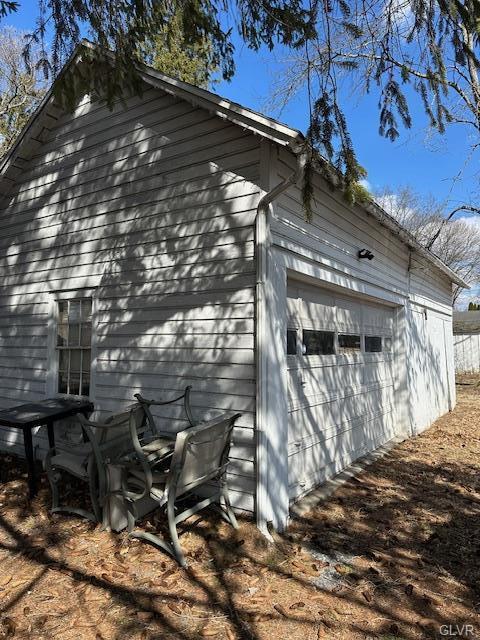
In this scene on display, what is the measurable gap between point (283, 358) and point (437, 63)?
2931 mm

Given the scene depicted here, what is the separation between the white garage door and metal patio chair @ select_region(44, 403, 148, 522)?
181cm

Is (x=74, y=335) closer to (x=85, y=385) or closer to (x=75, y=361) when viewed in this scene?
(x=75, y=361)

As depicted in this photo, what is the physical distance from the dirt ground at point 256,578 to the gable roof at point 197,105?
3.48m

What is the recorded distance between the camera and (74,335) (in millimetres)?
6449

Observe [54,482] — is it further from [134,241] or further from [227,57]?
[227,57]

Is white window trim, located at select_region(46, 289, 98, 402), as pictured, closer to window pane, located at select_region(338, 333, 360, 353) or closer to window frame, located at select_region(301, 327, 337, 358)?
window frame, located at select_region(301, 327, 337, 358)

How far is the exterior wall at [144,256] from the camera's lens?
4.60m

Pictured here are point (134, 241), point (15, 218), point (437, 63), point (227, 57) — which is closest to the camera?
point (437, 63)

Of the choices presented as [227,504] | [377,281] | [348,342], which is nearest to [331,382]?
[348,342]

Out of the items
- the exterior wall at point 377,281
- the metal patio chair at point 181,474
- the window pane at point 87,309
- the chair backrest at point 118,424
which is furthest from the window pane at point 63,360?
the exterior wall at point 377,281

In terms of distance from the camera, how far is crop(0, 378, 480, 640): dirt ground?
2961 mm

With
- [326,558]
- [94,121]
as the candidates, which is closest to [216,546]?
[326,558]

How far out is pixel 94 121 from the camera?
6.26m

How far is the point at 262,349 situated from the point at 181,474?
1385 mm
